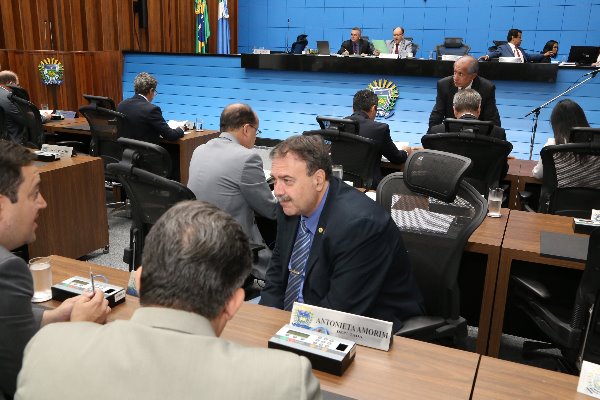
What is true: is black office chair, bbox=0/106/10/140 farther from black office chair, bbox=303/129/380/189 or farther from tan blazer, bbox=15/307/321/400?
tan blazer, bbox=15/307/321/400

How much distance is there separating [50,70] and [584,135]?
7.15m

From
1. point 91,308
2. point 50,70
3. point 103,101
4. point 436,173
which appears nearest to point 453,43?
point 103,101

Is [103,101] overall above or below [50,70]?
below

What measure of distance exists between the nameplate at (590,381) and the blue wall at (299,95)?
542cm

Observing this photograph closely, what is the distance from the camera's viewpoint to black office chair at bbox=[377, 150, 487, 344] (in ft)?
6.54

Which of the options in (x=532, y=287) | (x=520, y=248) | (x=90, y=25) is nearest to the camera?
(x=532, y=287)

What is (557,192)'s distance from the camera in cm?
327

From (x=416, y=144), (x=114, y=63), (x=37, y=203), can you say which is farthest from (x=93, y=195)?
(x=114, y=63)

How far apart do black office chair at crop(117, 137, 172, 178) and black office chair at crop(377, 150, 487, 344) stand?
121 cm

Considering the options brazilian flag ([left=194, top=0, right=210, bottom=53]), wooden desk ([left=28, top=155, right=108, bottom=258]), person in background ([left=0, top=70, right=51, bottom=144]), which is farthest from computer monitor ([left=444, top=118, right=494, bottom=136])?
brazilian flag ([left=194, top=0, right=210, bottom=53])

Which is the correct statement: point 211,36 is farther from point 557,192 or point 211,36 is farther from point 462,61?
point 557,192

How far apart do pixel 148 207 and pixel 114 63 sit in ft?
22.6

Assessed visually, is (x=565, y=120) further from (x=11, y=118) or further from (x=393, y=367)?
(x=11, y=118)

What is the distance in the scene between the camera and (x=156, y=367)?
2.63ft
